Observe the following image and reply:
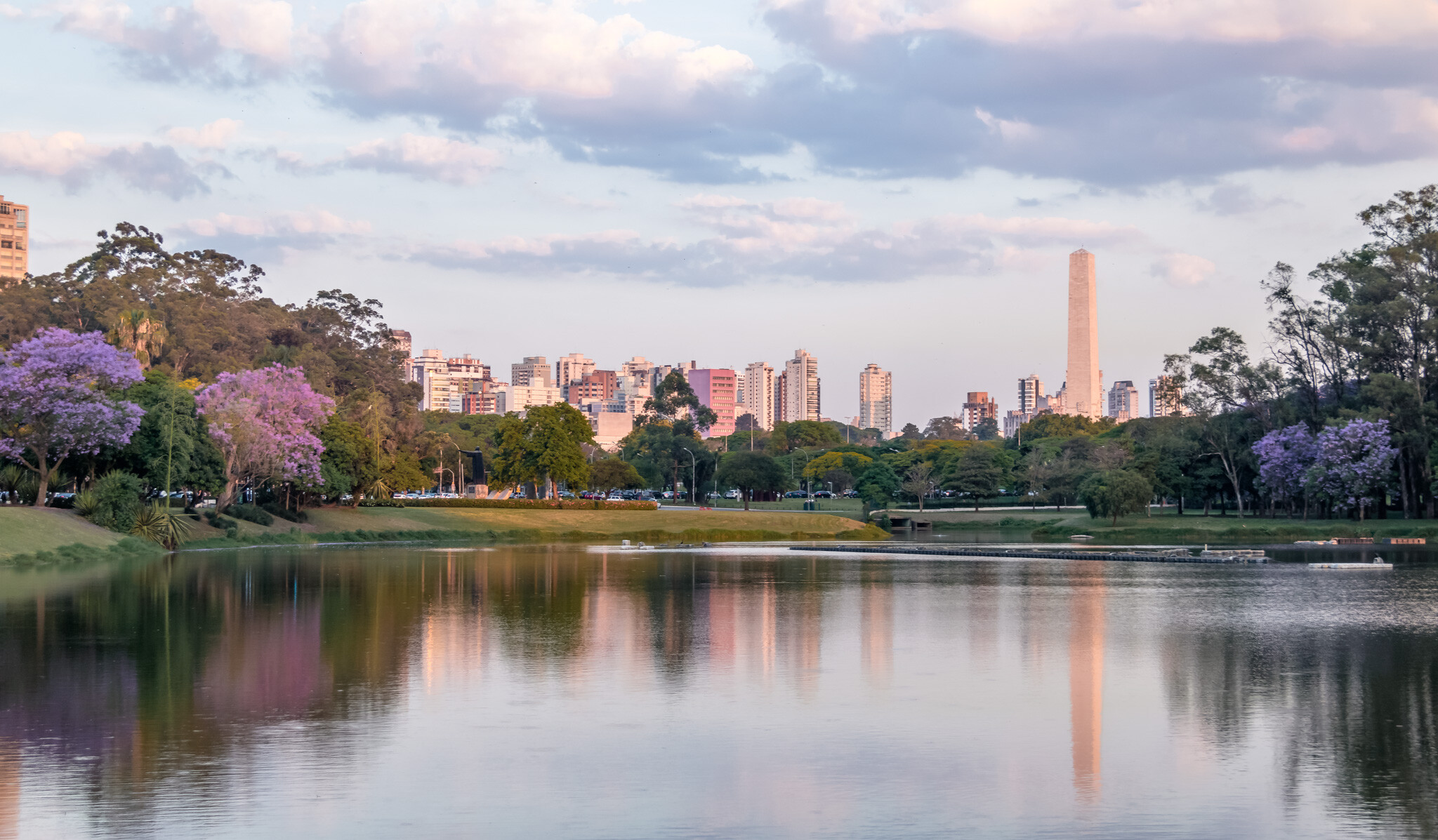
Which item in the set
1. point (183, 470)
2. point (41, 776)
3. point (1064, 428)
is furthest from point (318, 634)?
point (1064, 428)

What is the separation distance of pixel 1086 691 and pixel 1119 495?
244 ft

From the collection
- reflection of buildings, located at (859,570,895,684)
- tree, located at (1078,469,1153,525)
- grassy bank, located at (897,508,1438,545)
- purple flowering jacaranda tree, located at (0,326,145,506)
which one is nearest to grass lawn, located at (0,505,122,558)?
purple flowering jacaranda tree, located at (0,326,145,506)

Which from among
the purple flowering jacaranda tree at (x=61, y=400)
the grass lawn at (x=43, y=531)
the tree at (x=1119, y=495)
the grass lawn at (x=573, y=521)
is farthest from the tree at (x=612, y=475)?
the grass lawn at (x=43, y=531)

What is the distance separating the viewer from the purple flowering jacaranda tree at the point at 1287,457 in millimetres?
84688

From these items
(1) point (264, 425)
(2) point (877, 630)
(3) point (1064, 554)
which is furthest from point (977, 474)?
(2) point (877, 630)

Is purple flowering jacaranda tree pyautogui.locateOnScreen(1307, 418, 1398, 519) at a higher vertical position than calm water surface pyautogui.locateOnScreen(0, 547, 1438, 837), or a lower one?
higher

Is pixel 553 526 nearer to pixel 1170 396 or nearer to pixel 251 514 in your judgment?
pixel 251 514

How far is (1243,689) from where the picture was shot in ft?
61.1

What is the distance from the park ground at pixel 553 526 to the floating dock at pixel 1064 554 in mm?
12922

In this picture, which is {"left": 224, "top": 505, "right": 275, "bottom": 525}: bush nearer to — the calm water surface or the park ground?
the park ground

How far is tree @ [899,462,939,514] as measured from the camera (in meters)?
123

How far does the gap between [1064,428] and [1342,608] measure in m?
147

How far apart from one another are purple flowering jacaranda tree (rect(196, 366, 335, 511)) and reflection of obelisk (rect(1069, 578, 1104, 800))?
47.4 m

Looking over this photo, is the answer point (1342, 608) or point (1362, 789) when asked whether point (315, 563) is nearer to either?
point (1342, 608)
